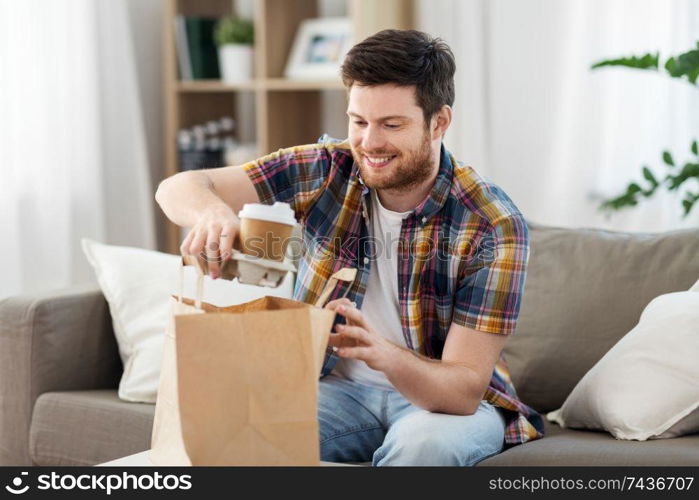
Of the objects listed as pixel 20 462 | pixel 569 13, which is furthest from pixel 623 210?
pixel 20 462

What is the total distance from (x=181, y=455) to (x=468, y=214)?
723mm

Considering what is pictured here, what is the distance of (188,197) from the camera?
5.46 feet

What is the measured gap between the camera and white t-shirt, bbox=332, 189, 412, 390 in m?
1.79

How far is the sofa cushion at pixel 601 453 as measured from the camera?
1633 millimetres

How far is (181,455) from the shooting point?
130cm

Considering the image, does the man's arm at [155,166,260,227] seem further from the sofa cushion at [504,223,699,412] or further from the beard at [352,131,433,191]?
the sofa cushion at [504,223,699,412]

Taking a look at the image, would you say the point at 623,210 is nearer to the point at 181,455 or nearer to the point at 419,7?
the point at 419,7

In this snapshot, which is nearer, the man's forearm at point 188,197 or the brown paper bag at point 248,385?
the brown paper bag at point 248,385

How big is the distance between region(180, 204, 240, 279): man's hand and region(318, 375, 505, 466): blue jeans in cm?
48

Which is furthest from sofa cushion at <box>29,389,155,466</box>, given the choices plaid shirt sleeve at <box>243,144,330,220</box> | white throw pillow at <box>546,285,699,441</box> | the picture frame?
the picture frame

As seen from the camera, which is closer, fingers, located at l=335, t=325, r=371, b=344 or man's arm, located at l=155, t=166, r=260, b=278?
man's arm, located at l=155, t=166, r=260, b=278

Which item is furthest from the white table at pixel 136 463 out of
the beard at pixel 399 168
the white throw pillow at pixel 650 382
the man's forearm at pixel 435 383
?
the white throw pillow at pixel 650 382

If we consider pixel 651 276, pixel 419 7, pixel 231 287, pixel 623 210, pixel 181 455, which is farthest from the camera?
pixel 419 7

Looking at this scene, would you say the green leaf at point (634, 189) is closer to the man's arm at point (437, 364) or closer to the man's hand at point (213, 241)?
the man's arm at point (437, 364)
